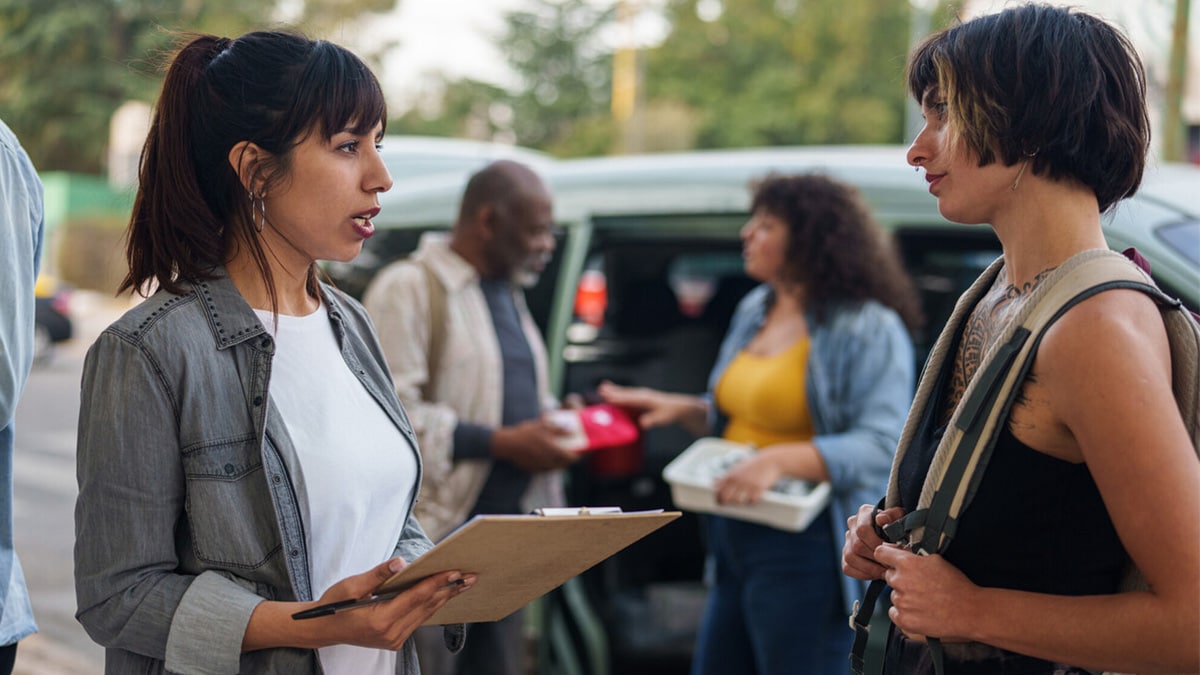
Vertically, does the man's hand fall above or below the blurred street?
Answer: above

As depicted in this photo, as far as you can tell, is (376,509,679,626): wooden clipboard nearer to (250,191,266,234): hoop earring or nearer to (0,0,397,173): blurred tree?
(250,191,266,234): hoop earring

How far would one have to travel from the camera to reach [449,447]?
11.6 feet

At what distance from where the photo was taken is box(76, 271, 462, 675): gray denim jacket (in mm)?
1689

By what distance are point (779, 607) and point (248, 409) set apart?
6.49ft

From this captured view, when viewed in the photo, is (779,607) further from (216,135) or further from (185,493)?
(216,135)

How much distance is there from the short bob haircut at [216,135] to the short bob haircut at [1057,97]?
992mm

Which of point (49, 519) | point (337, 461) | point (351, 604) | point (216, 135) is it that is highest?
point (216, 135)

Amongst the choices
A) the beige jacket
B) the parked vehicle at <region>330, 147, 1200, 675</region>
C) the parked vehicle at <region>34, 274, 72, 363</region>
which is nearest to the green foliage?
the parked vehicle at <region>34, 274, 72, 363</region>

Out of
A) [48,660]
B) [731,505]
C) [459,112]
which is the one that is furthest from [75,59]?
[731,505]

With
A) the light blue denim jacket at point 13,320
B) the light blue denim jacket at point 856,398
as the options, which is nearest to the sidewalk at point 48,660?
the light blue denim jacket at point 13,320

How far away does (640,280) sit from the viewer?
460 centimetres

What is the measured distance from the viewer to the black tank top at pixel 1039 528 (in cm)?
162

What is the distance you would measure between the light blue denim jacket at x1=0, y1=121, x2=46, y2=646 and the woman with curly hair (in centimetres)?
186

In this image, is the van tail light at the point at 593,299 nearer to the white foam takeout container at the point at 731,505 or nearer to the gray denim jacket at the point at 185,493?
the white foam takeout container at the point at 731,505
